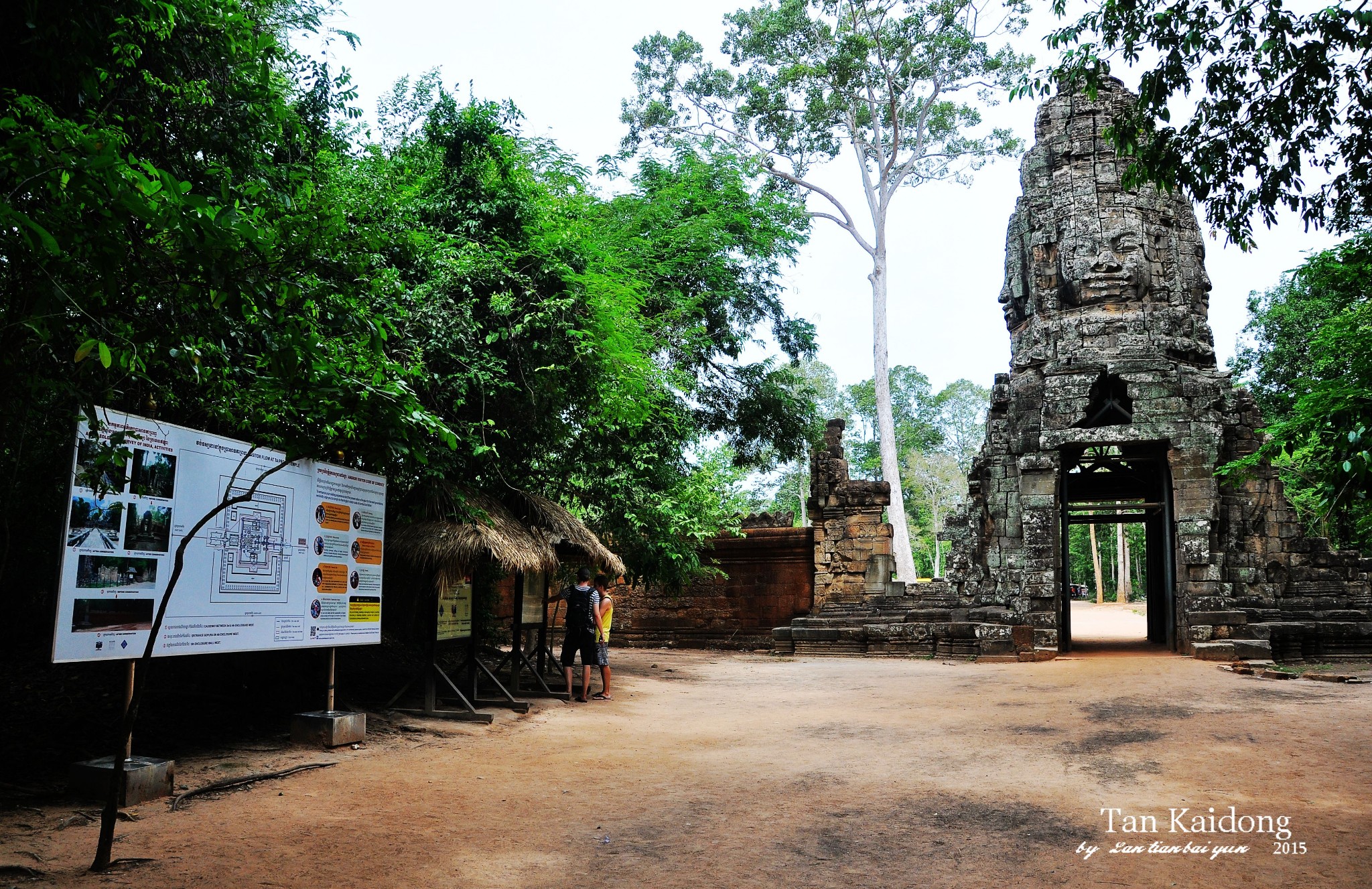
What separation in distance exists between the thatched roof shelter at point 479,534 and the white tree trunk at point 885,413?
15536 mm

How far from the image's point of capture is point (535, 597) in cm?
1076

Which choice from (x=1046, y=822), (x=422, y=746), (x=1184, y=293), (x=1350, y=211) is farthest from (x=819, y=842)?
(x=1184, y=293)

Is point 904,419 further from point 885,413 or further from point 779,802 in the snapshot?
point 779,802

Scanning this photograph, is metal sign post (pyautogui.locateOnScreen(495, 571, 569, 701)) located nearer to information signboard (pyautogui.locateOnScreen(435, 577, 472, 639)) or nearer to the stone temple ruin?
information signboard (pyautogui.locateOnScreen(435, 577, 472, 639))

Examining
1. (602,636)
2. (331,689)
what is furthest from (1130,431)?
(331,689)

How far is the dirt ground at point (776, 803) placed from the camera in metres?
4.04

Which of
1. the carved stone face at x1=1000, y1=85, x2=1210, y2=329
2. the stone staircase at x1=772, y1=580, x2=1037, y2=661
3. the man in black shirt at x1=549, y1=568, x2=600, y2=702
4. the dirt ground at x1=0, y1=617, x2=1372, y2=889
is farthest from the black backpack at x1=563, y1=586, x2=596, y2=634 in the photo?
the carved stone face at x1=1000, y1=85, x2=1210, y2=329

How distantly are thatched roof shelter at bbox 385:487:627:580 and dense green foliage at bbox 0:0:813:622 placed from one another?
12.4 inches

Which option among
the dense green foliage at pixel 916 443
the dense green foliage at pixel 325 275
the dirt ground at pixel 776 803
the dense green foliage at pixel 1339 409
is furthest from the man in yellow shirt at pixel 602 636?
the dense green foliage at pixel 916 443

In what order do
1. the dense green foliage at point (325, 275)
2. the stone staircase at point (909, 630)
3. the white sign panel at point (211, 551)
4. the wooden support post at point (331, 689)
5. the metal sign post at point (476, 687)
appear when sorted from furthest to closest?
the stone staircase at point (909, 630), the metal sign post at point (476, 687), the wooden support post at point (331, 689), the white sign panel at point (211, 551), the dense green foliage at point (325, 275)

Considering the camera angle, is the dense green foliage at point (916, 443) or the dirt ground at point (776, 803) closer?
the dirt ground at point (776, 803)

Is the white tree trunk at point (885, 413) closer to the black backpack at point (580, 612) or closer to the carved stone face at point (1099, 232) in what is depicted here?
the carved stone face at point (1099, 232)

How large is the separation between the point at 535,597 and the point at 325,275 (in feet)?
20.4

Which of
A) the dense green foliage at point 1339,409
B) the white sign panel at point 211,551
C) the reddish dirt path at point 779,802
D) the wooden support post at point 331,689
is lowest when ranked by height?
the reddish dirt path at point 779,802
